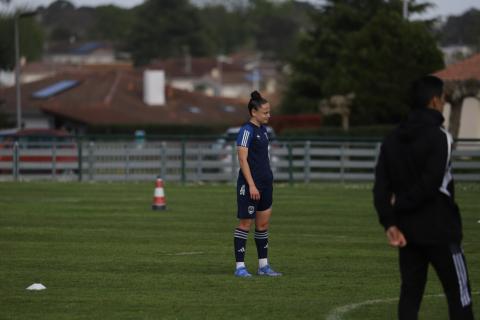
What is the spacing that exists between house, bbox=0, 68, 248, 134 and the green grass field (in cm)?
4254

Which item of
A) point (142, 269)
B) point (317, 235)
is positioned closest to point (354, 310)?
point (142, 269)

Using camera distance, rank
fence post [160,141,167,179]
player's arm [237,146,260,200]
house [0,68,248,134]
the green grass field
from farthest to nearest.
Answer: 1. house [0,68,248,134]
2. fence post [160,141,167,179]
3. player's arm [237,146,260,200]
4. the green grass field

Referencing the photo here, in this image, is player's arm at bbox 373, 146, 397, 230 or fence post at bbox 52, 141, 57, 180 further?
fence post at bbox 52, 141, 57, 180

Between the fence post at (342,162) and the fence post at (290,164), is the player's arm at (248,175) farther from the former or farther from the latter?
the fence post at (342,162)

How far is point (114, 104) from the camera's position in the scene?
7825 cm

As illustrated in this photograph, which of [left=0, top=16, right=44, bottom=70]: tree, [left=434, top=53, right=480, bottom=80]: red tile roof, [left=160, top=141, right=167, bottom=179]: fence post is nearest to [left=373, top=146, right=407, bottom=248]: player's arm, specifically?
[left=160, top=141, right=167, bottom=179]: fence post

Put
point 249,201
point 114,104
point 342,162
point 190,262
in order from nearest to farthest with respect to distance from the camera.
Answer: point 249,201, point 190,262, point 342,162, point 114,104

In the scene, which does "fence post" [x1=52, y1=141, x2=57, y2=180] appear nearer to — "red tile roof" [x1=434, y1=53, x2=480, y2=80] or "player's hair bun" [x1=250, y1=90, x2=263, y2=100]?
"red tile roof" [x1=434, y1=53, x2=480, y2=80]

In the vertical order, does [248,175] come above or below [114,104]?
above

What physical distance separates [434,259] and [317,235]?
402 inches

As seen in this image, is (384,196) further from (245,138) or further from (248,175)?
(245,138)

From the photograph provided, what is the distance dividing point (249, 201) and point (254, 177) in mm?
255

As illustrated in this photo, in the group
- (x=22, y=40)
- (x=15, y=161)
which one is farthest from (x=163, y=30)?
(x=15, y=161)

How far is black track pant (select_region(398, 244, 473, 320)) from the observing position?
8.48m
